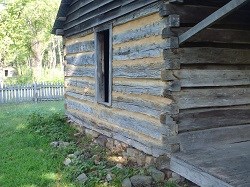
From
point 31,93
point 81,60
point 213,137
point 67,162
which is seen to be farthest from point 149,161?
point 31,93

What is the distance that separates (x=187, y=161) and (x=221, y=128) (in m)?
1.17

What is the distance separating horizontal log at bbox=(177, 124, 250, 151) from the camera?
5362 mm

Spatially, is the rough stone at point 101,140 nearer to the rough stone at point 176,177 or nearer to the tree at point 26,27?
the rough stone at point 176,177

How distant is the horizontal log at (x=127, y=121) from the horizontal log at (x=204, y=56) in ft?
3.55

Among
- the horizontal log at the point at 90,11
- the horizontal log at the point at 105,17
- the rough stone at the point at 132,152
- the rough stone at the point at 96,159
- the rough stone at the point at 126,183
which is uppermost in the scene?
the horizontal log at the point at 90,11

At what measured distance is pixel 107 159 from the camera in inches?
269

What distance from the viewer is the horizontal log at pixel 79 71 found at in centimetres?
830

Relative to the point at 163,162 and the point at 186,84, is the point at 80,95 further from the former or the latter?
the point at 186,84

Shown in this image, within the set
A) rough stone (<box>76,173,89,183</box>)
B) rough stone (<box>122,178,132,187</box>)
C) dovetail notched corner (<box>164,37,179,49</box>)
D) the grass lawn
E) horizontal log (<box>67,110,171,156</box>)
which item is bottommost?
the grass lawn

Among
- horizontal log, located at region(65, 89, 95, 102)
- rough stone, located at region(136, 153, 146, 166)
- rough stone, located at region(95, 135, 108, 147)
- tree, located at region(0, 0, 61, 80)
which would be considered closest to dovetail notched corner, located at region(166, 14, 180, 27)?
rough stone, located at region(136, 153, 146, 166)

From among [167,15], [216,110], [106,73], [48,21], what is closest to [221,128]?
[216,110]

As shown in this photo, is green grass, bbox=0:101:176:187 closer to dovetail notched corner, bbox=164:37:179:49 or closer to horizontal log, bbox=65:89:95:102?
horizontal log, bbox=65:89:95:102

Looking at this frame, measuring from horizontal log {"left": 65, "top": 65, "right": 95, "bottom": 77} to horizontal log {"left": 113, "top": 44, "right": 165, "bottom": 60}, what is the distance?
1.43 meters

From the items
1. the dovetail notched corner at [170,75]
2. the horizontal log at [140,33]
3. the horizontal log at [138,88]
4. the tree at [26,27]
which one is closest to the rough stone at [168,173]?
the horizontal log at [138,88]
